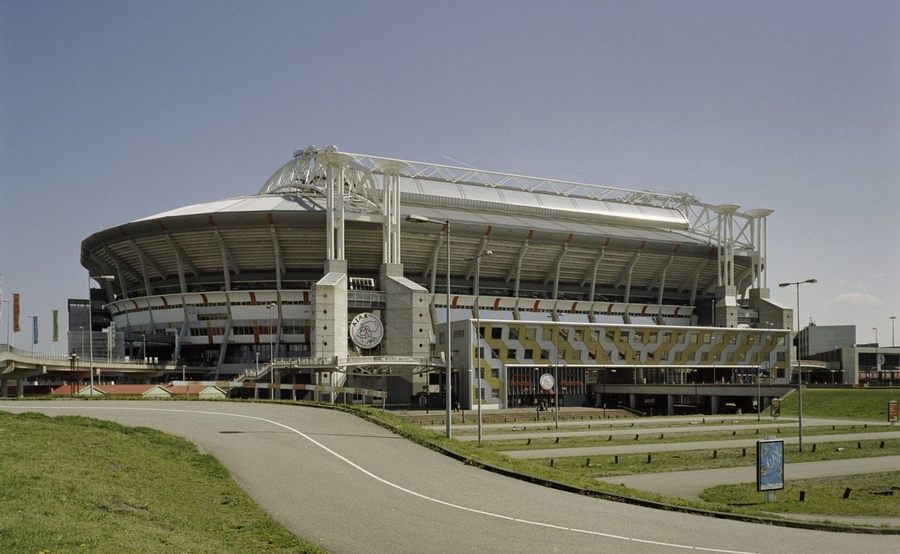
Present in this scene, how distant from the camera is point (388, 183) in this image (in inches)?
4021

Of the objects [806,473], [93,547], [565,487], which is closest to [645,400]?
[806,473]

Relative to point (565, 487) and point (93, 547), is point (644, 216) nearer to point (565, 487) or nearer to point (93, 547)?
point (565, 487)

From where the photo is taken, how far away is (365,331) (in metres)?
94.9

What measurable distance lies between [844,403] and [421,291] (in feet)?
156

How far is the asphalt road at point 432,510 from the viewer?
1872cm

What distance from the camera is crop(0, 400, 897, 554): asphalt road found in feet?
61.4

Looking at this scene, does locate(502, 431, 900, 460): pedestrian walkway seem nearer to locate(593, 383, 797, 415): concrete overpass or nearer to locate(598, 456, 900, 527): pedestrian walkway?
locate(598, 456, 900, 527): pedestrian walkway

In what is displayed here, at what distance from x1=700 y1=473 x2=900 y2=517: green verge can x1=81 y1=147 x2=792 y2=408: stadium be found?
5136 centimetres

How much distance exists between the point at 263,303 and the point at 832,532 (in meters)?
90.7

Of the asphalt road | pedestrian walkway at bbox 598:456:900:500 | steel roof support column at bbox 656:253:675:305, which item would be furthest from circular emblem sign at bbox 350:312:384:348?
pedestrian walkway at bbox 598:456:900:500

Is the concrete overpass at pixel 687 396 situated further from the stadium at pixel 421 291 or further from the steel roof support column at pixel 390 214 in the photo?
the steel roof support column at pixel 390 214

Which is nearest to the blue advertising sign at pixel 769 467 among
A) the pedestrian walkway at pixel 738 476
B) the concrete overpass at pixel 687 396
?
the pedestrian walkway at pixel 738 476

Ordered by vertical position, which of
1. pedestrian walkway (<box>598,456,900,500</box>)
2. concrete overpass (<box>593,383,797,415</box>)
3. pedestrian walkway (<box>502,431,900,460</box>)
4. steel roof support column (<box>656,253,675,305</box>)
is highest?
steel roof support column (<box>656,253,675,305</box>)

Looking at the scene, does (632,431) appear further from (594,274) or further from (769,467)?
(594,274)
